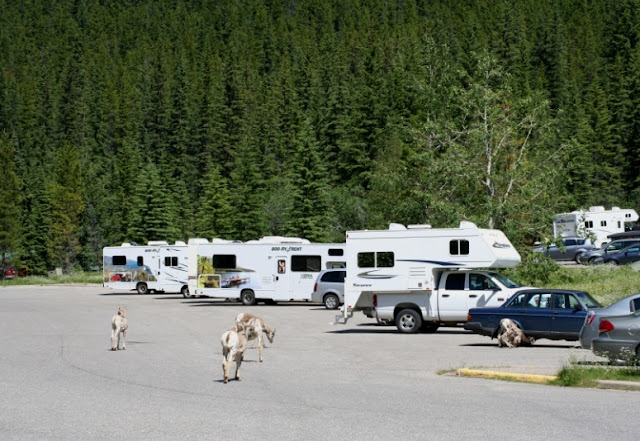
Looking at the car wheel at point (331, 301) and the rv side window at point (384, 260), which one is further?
the car wheel at point (331, 301)

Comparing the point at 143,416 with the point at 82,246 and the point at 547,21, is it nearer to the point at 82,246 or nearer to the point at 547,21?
the point at 82,246

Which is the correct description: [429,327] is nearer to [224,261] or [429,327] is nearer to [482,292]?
[482,292]

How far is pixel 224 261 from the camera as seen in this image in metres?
41.2

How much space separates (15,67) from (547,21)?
99765 mm

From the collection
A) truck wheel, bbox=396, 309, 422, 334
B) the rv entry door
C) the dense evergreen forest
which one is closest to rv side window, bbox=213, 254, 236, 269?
the rv entry door

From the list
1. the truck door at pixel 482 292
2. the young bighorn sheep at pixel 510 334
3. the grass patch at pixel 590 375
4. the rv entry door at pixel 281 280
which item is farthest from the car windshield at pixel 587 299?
the rv entry door at pixel 281 280

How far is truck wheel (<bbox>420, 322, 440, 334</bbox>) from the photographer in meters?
25.7

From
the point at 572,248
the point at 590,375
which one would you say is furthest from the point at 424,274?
the point at 572,248

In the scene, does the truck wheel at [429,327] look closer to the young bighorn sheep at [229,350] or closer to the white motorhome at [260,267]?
the young bighorn sheep at [229,350]

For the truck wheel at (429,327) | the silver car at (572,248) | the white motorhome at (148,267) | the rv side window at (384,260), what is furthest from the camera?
the silver car at (572,248)

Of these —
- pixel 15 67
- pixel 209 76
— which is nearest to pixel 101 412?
pixel 209 76

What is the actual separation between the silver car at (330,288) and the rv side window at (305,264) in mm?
1527

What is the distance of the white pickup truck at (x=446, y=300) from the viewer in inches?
975

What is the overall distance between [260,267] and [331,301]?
14.1ft
